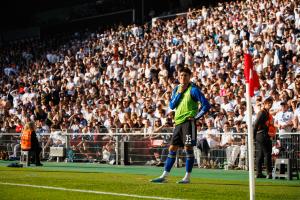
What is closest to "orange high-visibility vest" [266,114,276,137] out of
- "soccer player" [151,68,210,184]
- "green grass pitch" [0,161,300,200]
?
"green grass pitch" [0,161,300,200]

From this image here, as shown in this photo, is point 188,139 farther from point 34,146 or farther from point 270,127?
point 34,146

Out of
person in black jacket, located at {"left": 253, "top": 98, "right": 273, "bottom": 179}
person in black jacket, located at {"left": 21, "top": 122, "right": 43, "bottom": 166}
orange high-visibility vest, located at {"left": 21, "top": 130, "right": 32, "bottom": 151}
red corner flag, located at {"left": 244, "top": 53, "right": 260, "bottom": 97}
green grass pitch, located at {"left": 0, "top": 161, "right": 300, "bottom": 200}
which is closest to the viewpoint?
red corner flag, located at {"left": 244, "top": 53, "right": 260, "bottom": 97}

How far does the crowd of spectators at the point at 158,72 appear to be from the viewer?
21703 millimetres

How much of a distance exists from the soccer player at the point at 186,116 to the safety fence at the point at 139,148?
3.54 m

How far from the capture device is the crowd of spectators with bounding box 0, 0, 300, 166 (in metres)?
A: 21.7

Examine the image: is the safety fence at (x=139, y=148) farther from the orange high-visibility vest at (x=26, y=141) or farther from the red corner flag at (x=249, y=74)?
the red corner flag at (x=249, y=74)

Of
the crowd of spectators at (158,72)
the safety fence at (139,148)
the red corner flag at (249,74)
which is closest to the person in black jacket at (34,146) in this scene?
the safety fence at (139,148)

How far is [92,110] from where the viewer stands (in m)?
27.5

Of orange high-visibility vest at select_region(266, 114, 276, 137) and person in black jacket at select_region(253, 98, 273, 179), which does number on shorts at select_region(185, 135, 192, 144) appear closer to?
person in black jacket at select_region(253, 98, 273, 179)

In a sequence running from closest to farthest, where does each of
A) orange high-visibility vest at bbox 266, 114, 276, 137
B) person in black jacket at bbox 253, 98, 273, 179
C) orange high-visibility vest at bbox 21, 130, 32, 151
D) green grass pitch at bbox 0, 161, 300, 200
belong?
green grass pitch at bbox 0, 161, 300, 200 → person in black jacket at bbox 253, 98, 273, 179 → orange high-visibility vest at bbox 266, 114, 276, 137 → orange high-visibility vest at bbox 21, 130, 32, 151

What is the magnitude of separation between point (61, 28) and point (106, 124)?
21218 mm

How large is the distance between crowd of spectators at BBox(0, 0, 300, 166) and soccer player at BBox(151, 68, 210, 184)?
521 centimetres

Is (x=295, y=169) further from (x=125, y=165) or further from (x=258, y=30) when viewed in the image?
(x=258, y=30)

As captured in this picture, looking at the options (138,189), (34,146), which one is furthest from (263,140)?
(34,146)
